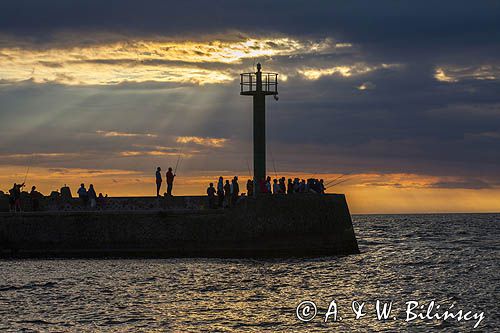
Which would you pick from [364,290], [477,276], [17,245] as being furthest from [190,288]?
[17,245]

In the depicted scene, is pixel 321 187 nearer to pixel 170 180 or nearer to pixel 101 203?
pixel 170 180

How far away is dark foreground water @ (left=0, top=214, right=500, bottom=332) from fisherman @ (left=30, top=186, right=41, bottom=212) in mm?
3619

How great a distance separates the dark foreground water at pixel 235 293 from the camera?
20500 millimetres

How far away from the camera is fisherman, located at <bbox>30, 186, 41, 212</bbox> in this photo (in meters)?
38.1

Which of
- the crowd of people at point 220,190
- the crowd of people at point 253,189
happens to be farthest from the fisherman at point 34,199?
the crowd of people at point 253,189

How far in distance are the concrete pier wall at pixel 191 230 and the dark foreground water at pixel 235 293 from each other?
3.84 feet

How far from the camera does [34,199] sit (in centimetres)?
3838

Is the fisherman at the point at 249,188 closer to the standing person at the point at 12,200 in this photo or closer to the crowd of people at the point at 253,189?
the crowd of people at the point at 253,189

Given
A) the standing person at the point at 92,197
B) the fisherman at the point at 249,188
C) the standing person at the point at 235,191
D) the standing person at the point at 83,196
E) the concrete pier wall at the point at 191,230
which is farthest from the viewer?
the standing person at the point at 83,196

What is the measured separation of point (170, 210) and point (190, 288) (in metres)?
9.62

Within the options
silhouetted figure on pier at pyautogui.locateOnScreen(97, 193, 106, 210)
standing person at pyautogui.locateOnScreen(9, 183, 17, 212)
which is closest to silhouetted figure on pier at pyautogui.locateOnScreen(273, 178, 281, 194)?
silhouetted figure on pier at pyautogui.locateOnScreen(97, 193, 106, 210)

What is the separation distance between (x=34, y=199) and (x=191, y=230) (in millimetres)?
8042

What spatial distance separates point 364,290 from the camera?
26.5 m

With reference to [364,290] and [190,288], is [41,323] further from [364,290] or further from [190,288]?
[364,290]
